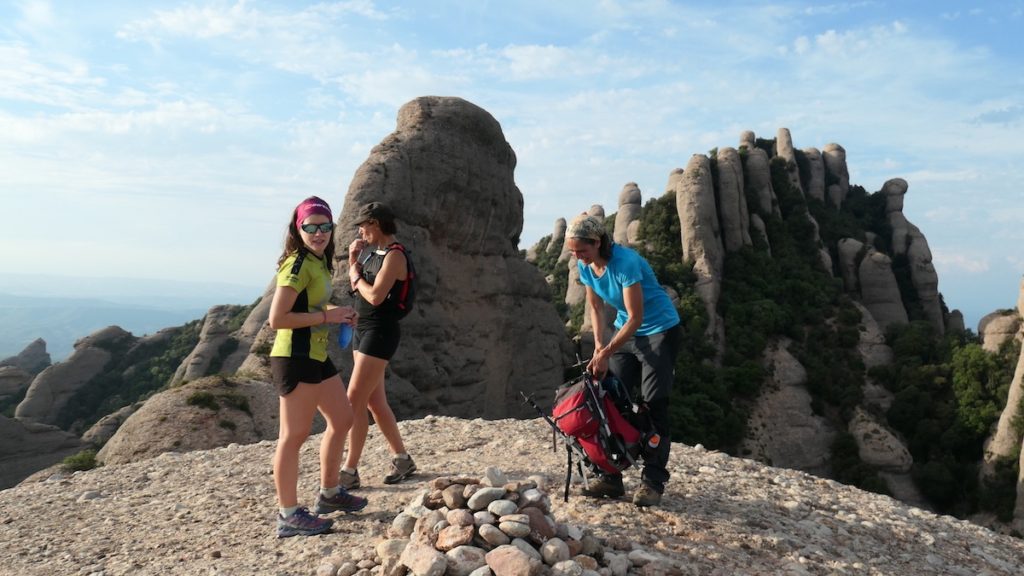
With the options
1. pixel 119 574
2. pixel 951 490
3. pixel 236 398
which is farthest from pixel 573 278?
pixel 119 574

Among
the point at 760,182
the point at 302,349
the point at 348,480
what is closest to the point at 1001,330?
the point at 760,182

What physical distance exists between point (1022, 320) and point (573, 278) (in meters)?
24.7

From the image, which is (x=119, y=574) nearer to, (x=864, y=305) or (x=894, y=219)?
(x=864, y=305)

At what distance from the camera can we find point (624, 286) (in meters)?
5.01

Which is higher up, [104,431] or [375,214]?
[375,214]

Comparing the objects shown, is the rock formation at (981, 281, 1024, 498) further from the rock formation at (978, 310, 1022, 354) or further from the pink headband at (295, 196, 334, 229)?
the pink headband at (295, 196, 334, 229)

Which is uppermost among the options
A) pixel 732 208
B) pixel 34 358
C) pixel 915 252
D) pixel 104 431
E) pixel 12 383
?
pixel 732 208

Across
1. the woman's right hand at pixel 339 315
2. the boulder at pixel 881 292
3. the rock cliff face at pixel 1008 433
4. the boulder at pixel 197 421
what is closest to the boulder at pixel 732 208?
the boulder at pixel 881 292

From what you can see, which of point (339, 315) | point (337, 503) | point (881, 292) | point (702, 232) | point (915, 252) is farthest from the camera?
point (915, 252)

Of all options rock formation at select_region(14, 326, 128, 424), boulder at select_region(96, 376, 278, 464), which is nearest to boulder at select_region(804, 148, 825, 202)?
boulder at select_region(96, 376, 278, 464)

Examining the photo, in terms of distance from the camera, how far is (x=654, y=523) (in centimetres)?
488

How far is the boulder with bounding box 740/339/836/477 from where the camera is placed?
32.4 m

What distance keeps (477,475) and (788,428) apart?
3124 cm

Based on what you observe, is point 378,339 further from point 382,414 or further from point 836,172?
point 836,172
